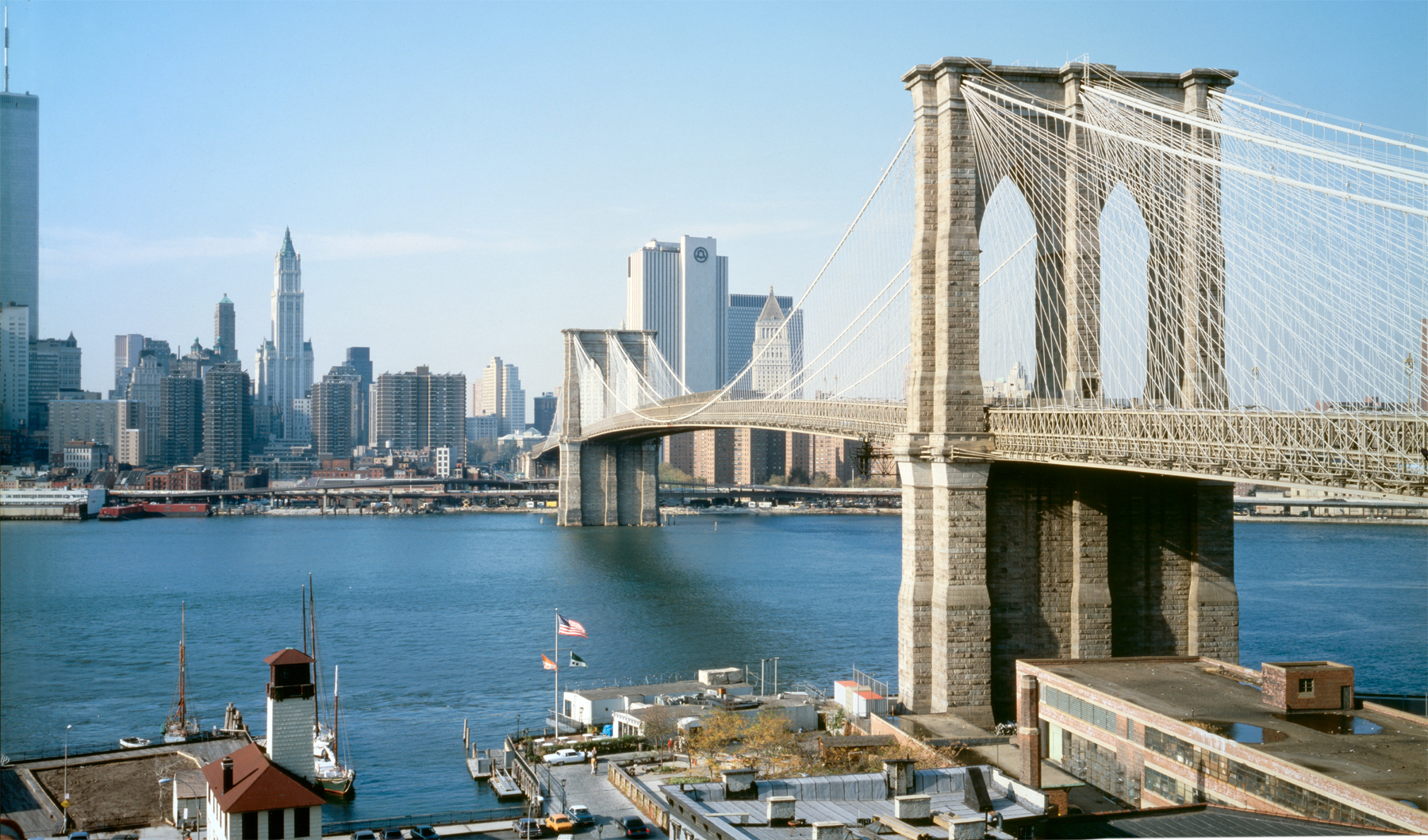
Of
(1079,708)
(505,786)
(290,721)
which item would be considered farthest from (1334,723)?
(290,721)

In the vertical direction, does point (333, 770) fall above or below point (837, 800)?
below

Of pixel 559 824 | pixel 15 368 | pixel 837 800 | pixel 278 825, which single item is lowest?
pixel 559 824

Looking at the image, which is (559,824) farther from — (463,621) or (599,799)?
(463,621)

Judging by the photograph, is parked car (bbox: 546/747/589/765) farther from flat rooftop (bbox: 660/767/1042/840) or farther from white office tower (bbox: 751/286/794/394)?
white office tower (bbox: 751/286/794/394)

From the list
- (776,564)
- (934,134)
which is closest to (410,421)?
(776,564)

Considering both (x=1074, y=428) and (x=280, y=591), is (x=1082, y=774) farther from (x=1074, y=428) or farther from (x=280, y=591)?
(x=280, y=591)

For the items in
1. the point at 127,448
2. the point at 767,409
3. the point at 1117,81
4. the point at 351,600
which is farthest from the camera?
the point at 127,448
